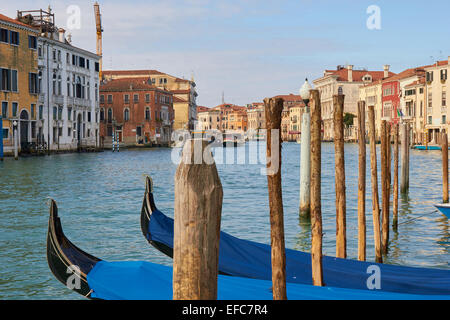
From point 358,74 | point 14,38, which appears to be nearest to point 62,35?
point 14,38

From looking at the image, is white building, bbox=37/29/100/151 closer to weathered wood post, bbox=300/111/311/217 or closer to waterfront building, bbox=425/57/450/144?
weathered wood post, bbox=300/111/311/217

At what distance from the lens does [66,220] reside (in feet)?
32.7

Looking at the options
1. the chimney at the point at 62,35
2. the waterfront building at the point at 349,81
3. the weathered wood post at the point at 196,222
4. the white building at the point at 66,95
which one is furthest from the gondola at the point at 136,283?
the waterfront building at the point at 349,81

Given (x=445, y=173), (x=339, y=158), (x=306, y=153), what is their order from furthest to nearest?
(x=445, y=173) < (x=306, y=153) < (x=339, y=158)

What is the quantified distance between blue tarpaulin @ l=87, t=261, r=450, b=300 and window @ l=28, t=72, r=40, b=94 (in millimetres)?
26862

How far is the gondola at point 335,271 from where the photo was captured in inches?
154

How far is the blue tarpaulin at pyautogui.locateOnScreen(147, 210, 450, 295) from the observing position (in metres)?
3.91

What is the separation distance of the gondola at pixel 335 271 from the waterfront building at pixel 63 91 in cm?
2706

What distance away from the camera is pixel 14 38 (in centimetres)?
2733

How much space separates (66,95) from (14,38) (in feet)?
23.5

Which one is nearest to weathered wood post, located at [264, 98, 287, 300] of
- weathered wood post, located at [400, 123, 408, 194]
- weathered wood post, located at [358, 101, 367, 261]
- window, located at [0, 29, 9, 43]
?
weathered wood post, located at [358, 101, 367, 261]

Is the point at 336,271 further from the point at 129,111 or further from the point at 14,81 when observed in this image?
the point at 129,111

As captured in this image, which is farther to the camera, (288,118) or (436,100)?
(288,118)
